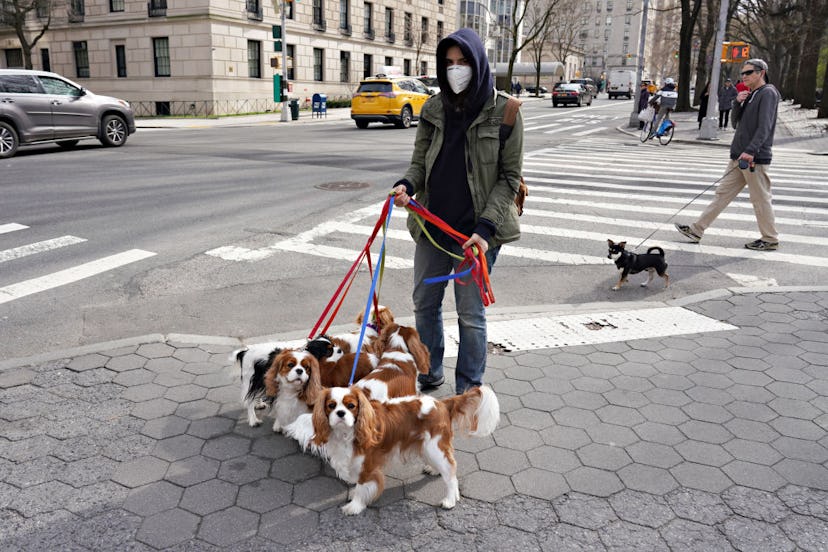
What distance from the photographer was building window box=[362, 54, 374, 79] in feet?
163

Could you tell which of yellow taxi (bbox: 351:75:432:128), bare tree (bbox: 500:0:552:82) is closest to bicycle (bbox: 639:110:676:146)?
yellow taxi (bbox: 351:75:432:128)

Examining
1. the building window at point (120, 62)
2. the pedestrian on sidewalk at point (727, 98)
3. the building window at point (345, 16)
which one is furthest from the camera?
the building window at point (345, 16)

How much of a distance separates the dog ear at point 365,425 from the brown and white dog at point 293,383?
577 mm

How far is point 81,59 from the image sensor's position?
40688mm

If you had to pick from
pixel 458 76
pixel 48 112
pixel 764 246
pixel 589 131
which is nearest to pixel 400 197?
pixel 458 76

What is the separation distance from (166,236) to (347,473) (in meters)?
6.52

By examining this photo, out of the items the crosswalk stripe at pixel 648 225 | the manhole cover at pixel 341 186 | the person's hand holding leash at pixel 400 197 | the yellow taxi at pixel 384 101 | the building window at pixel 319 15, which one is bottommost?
the crosswalk stripe at pixel 648 225

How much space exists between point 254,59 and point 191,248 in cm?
3417

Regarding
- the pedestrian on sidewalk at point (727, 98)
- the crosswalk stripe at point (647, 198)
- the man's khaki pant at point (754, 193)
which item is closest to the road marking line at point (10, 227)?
the crosswalk stripe at point (647, 198)

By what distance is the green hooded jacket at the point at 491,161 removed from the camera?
11.8 feet

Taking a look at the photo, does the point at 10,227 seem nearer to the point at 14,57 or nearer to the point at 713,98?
the point at 713,98

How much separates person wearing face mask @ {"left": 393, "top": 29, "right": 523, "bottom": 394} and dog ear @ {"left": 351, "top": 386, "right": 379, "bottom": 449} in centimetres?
115

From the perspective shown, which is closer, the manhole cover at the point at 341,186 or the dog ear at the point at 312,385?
the dog ear at the point at 312,385

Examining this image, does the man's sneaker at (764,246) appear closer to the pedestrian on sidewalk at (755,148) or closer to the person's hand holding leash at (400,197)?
the pedestrian on sidewalk at (755,148)
